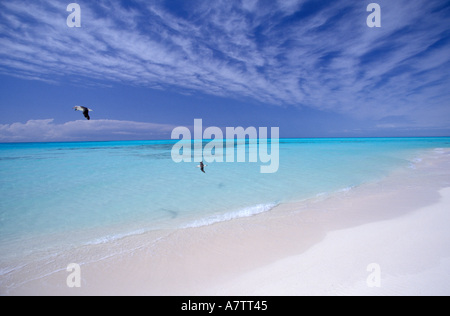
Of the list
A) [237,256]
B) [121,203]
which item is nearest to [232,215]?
[237,256]

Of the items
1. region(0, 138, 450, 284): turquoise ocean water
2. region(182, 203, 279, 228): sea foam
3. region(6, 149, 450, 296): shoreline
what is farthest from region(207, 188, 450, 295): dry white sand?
region(0, 138, 450, 284): turquoise ocean water

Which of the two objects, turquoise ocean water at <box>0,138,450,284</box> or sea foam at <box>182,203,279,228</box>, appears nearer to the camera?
turquoise ocean water at <box>0,138,450,284</box>

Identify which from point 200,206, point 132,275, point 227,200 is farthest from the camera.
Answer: point 227,200

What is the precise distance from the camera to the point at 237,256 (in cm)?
521

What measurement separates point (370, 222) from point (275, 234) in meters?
3.51

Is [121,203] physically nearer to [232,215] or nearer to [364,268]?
[232,215]

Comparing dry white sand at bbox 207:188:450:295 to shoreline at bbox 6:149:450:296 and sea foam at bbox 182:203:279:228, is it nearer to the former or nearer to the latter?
shoreline at bbox 6:149:450:296

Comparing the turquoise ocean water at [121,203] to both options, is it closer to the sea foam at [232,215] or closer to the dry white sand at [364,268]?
the sea foam at [232,215]

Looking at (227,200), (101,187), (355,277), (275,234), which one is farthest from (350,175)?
(101,187)

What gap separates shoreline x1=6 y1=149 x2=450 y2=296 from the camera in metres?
4.17

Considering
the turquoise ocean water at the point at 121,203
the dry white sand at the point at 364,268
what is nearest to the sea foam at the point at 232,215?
the turquoise ocean water at the point at 121,203

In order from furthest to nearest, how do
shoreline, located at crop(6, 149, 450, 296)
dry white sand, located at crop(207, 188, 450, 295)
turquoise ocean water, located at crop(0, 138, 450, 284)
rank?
1. turquoise ocean water, located at crop(0, 138, 450, 284)
2. shoreline, located at crop(6, 149, 450, 296)
3. dry white sand, located at crop(207, 188, 450, 295)
